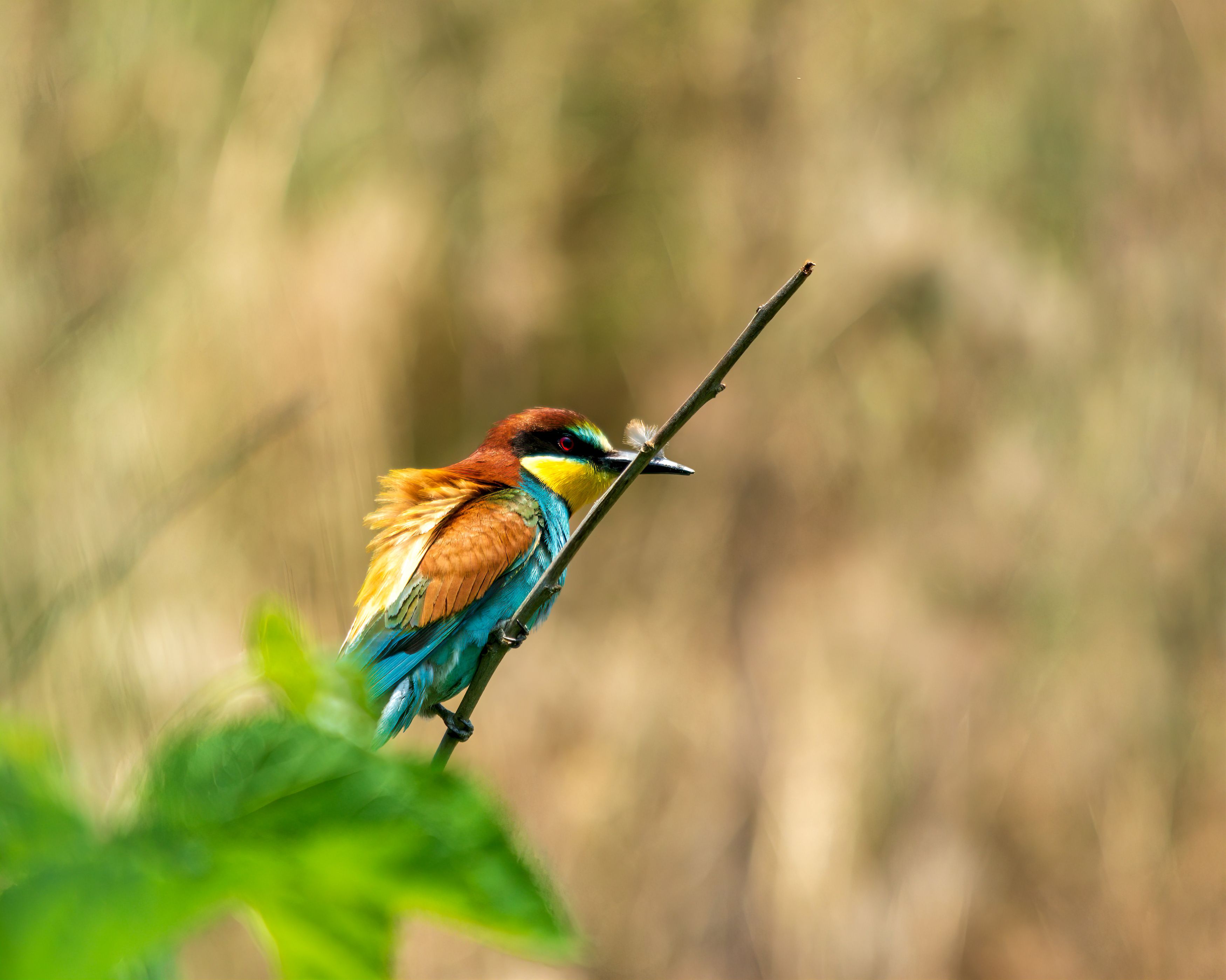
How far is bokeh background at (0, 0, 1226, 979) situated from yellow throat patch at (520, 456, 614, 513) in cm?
70

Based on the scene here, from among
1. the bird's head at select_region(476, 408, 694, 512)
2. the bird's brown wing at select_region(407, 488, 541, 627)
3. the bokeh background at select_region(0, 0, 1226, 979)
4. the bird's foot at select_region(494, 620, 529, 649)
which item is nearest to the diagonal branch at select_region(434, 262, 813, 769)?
the bird's foot at select_region(494, 620, 529, 649)

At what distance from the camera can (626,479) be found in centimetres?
49

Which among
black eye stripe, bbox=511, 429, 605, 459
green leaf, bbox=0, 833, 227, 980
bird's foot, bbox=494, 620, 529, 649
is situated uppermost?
green leaf, bbox=0, 833, 227, 980

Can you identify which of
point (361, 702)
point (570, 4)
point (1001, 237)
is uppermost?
point (570, 4)

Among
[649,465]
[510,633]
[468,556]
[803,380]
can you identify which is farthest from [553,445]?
[803,380]

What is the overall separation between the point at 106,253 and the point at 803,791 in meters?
1.60

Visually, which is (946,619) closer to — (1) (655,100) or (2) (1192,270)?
(2) (1192,270)

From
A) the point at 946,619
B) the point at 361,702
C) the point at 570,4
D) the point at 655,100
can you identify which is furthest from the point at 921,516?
the point at 361,702

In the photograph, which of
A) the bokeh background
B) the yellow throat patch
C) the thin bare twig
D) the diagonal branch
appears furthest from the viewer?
the bokeh background

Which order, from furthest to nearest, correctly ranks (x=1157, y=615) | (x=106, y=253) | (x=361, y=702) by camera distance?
(x=1157, y=615) → (x=106, y=253) → (x=361, y=702)

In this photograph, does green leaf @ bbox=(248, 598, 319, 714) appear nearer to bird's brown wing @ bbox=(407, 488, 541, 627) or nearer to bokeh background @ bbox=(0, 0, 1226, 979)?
bird's brown wing @ bbox=(407, 488, 541, 627)

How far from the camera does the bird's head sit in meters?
0.99

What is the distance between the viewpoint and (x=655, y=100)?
7.57 ft

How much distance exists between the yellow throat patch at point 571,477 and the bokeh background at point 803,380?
2.30ft
